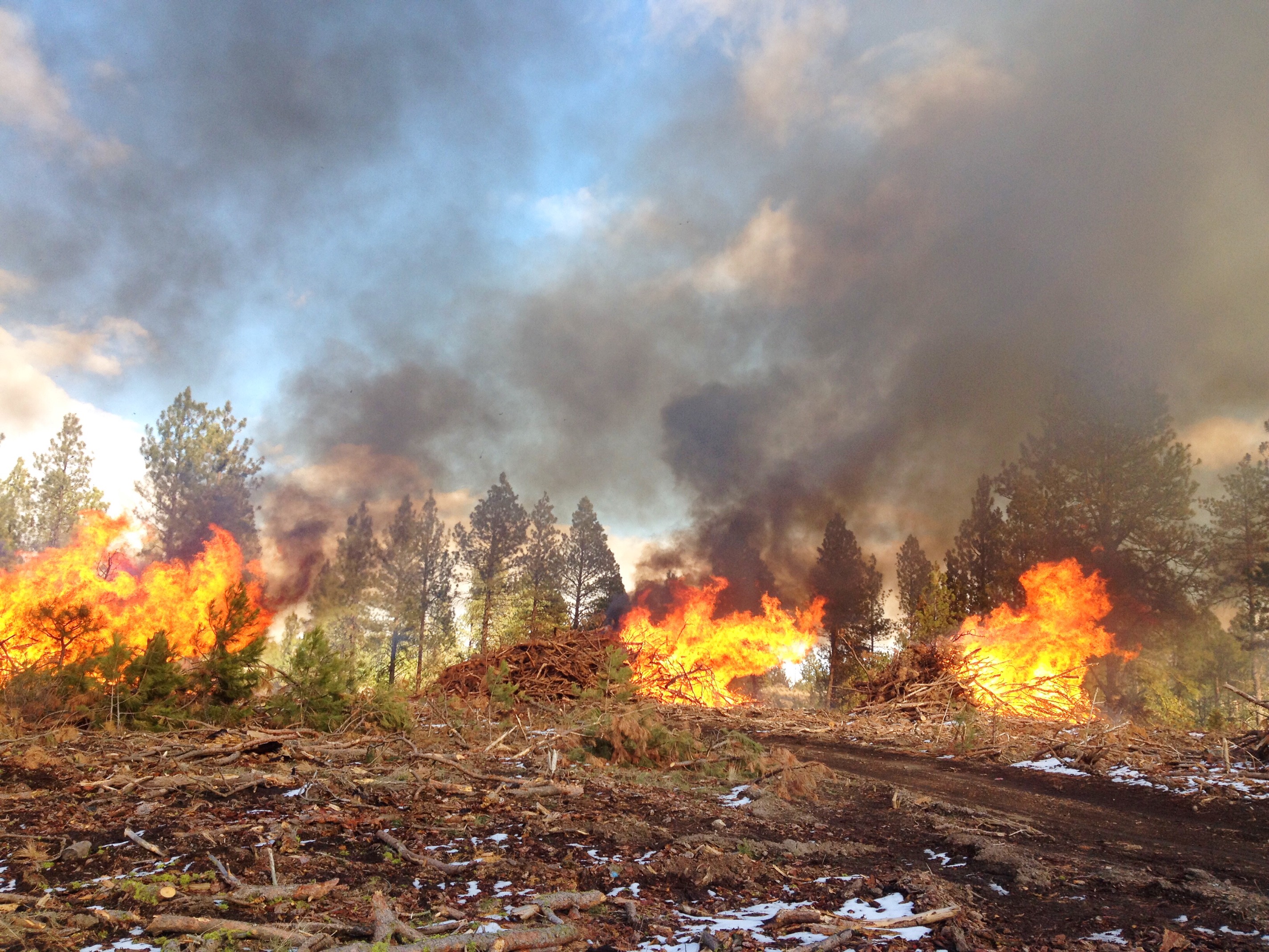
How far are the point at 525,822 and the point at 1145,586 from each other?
32.9 m

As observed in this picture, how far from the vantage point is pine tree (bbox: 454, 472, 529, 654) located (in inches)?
1585

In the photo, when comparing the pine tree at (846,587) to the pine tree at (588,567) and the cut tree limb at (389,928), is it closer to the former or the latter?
the pine tree at (588,567)

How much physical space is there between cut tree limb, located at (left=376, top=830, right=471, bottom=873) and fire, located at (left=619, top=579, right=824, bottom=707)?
16.5 meters

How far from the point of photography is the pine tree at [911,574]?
44500 mm

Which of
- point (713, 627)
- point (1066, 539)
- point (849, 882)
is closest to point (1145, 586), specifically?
point (1066, 539)

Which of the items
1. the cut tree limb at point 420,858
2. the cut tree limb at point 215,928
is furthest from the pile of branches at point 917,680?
the cut tree limb at point 215,928

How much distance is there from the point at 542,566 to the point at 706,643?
1739 centimetres

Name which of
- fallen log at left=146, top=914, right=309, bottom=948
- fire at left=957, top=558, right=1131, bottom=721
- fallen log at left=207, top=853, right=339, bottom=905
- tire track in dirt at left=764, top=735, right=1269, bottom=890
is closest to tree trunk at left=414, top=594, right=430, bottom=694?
fire at left=957, top=558, right=1131, bottom=721

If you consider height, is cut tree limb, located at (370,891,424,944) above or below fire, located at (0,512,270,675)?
below

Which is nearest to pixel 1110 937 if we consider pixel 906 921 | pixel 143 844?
pixel 906 921

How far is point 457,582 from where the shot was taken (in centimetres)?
4028

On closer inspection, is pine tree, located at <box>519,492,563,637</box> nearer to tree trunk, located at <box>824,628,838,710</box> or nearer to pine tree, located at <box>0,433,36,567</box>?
tree trunk, located at <box>824,628,838,710</box>

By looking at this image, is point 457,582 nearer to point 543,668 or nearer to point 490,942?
point 543,668

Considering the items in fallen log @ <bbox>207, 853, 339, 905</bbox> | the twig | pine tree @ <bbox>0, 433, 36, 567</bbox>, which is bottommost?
fallen log @ <bbox>207, 853, 339, 905</bbox>
